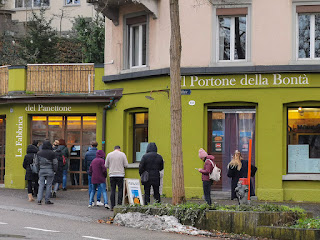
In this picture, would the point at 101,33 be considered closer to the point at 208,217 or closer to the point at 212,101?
the point at 212,101

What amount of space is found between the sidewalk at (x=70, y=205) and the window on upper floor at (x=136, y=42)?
15.5 feet

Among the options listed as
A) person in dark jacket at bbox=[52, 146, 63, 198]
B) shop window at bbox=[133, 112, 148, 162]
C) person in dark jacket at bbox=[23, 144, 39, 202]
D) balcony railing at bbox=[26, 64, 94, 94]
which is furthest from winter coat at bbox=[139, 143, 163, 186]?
balcony railing at bbox=[26, 64, 94, 94]

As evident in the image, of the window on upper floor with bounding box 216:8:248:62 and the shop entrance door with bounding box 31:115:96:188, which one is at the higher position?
the window on upper floor with bounding box 216:8:248:62

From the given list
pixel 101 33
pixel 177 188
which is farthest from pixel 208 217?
pixel 101 33

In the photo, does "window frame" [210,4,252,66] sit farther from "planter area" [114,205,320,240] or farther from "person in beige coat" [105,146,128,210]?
"planter area" [114,205,320,240]

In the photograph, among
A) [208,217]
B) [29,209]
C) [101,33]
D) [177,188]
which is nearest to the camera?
[208,217]

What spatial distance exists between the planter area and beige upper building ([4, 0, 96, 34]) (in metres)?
28.5

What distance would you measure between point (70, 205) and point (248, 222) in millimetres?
6868

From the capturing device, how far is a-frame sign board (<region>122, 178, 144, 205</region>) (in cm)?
1684

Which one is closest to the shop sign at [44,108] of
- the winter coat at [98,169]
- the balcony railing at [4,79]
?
the balcony railing at [4,79]

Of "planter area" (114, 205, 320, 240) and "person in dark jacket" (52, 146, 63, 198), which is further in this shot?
"person in dark jacket" (52, 146, 63, 198)

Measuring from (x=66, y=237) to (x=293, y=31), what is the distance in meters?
11.5

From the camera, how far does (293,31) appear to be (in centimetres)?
2109

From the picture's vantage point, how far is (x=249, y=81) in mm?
21172
